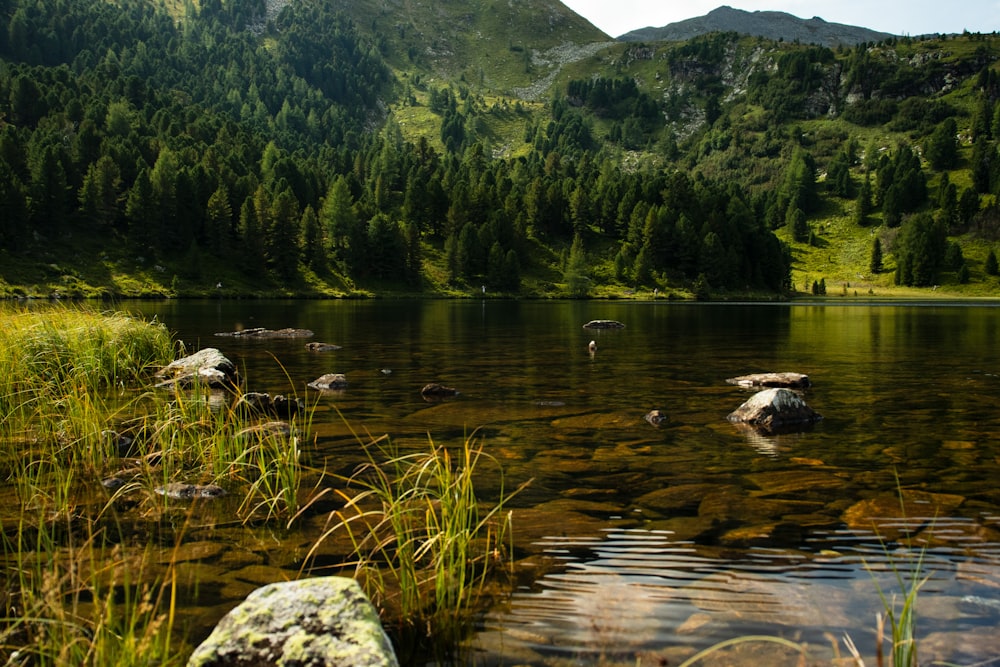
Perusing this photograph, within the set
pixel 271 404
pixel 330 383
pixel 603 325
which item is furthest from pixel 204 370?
pixel 603 325

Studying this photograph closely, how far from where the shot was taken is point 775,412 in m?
18.0

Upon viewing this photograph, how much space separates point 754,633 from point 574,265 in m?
146

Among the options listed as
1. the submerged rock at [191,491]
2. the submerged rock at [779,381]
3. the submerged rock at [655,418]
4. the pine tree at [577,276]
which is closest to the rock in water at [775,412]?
the submerged rock at [655,418]

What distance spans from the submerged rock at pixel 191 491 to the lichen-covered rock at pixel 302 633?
6068 millimetres

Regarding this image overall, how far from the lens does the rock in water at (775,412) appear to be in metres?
17.9

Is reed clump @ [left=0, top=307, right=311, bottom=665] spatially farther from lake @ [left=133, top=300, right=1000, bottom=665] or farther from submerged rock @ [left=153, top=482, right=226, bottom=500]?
lake @ [left=133, top=300, right=1000, bottom=665]

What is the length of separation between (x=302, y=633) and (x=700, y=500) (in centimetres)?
805

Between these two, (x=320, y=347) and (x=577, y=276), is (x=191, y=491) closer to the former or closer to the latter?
(x=320, y=347)

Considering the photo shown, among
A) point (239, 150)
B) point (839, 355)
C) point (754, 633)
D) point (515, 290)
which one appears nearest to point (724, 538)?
point (754, 633)

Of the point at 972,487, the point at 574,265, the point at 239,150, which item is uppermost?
the point at 239,150

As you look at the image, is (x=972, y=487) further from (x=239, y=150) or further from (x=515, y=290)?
(x=239, y=150)

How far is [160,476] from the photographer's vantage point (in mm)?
12336

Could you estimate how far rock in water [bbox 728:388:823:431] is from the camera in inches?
704

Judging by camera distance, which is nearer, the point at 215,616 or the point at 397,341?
the point at 215,616
